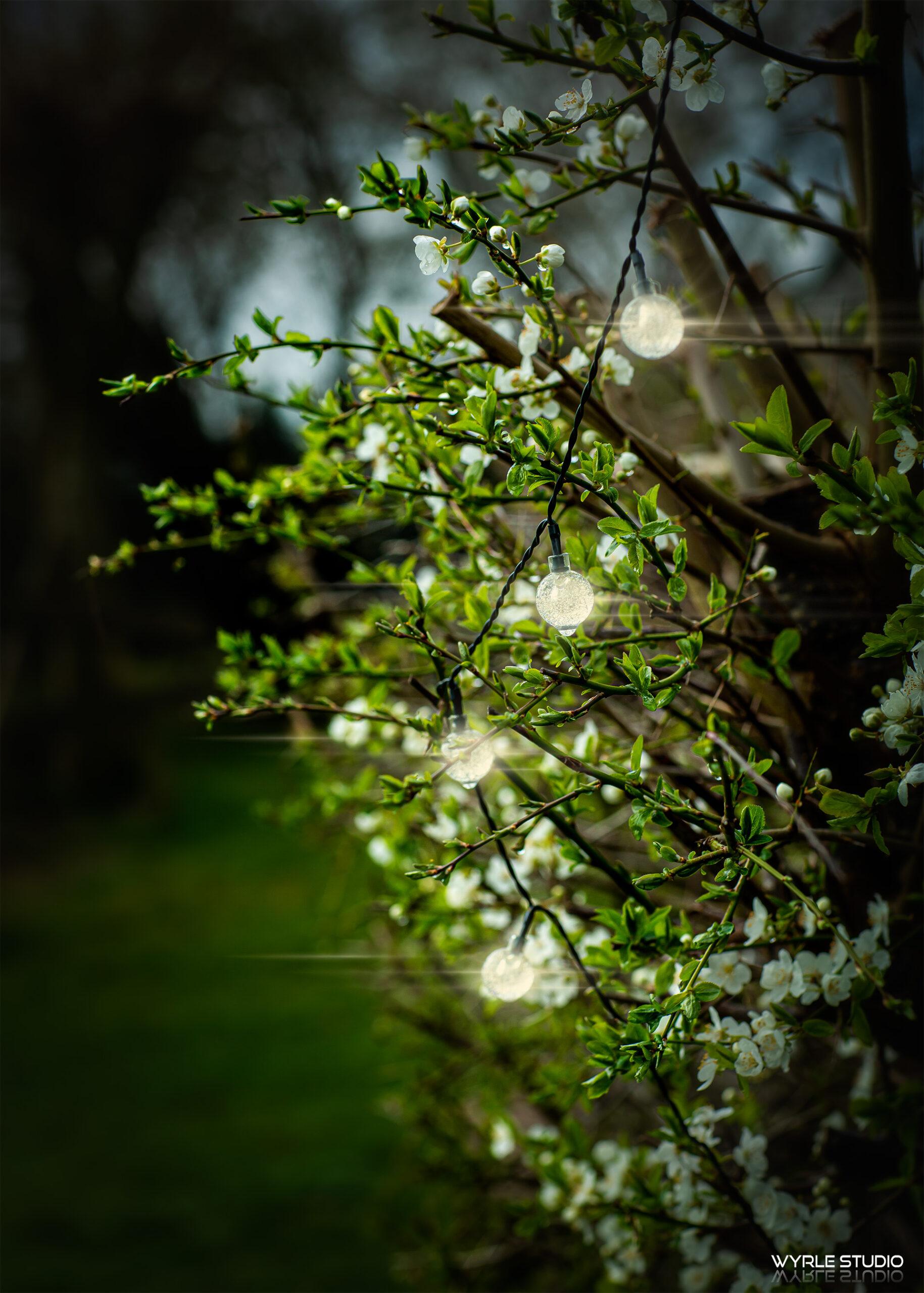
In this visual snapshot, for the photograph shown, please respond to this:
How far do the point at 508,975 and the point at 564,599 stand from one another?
0.34 metres

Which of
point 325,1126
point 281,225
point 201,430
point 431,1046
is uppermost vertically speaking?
point 201,430

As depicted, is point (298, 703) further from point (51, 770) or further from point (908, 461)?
point (51, 770)

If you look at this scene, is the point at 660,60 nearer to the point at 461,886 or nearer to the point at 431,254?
the point at 431,254

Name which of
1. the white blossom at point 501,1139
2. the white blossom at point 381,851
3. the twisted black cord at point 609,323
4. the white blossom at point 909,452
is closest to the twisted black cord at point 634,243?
the twisted black cord at point 609,323

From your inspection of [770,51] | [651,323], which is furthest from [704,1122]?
[770,51]

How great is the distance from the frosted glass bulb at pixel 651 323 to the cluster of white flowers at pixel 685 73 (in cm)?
15

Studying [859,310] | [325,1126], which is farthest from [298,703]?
[325,1126]

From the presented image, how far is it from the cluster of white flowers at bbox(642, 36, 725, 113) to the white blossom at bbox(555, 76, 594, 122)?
0.19 feet

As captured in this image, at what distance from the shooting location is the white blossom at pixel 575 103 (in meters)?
0.67

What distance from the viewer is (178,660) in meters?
5.71

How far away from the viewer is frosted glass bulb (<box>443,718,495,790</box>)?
70cm

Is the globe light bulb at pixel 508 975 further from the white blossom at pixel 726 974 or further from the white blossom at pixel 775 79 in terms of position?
the white blossom at pixel 775 79

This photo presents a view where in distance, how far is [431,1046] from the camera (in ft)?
6.02

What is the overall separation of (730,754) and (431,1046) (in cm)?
127
